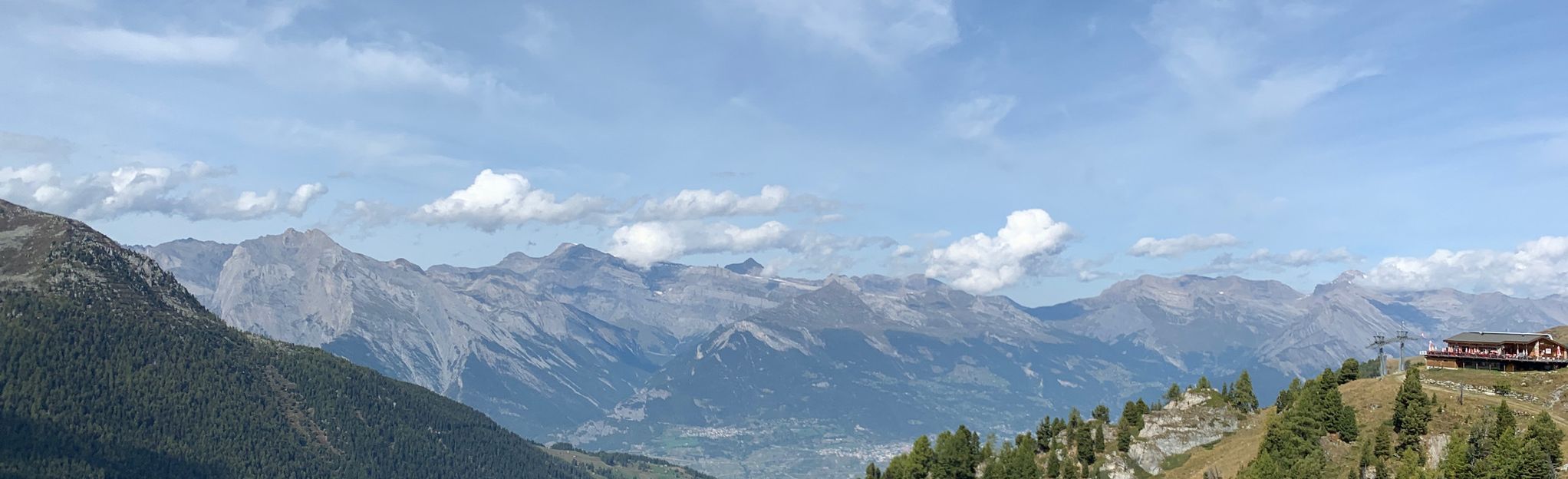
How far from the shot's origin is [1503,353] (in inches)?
6949

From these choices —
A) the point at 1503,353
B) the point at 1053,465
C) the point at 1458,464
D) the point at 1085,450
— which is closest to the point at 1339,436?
the point at 1458,464

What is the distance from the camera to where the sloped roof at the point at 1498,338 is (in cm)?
17609

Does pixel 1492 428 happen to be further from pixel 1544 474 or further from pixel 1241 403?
pixel 1241 403

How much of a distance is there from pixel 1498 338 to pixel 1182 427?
2115 inches

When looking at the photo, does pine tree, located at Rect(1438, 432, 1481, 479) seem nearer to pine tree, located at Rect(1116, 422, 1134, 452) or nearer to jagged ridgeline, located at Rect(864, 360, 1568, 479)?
jagged ridgeline, located at Rect(864, 360, 1568, 479)

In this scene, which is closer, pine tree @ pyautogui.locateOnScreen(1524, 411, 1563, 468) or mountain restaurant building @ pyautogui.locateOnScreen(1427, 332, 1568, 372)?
pine tree @ pyautogui.locateOnScreen(1524, 411, 1563, 468)

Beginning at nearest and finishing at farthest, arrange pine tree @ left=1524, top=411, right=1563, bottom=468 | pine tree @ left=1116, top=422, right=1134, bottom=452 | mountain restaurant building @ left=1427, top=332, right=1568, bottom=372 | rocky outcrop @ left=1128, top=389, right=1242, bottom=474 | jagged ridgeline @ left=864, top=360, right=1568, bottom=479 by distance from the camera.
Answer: pine tree @ left=1524, top=411, right=1563, bottom=468
jagged ridgeline @ left=864, top=360, right=1568, bottom=479
mountain restaurant building @ left=1427, top=332, right=1568, bottom=372
rocky outcrop @ left=1128, top=389, right=1242, bottom=474
pine tree @ left=1116, top=422, right=1134, bottom=452

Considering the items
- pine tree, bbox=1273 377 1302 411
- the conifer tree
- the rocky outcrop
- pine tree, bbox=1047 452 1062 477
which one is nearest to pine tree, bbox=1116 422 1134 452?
the rocky outcrop

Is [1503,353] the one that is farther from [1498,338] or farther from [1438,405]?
[1438,405]

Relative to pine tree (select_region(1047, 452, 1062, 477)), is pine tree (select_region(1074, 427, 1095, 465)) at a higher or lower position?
higher

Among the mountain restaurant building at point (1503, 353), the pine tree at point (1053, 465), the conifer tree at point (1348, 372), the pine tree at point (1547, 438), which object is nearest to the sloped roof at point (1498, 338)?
the mountain restaurant building at point (1503, 353)

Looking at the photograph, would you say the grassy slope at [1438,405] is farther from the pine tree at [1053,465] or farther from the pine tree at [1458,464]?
the pine tree at [1053,465]

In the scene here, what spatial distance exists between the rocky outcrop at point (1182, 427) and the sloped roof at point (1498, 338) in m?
39.4

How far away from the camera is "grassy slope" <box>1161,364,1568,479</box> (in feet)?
480
